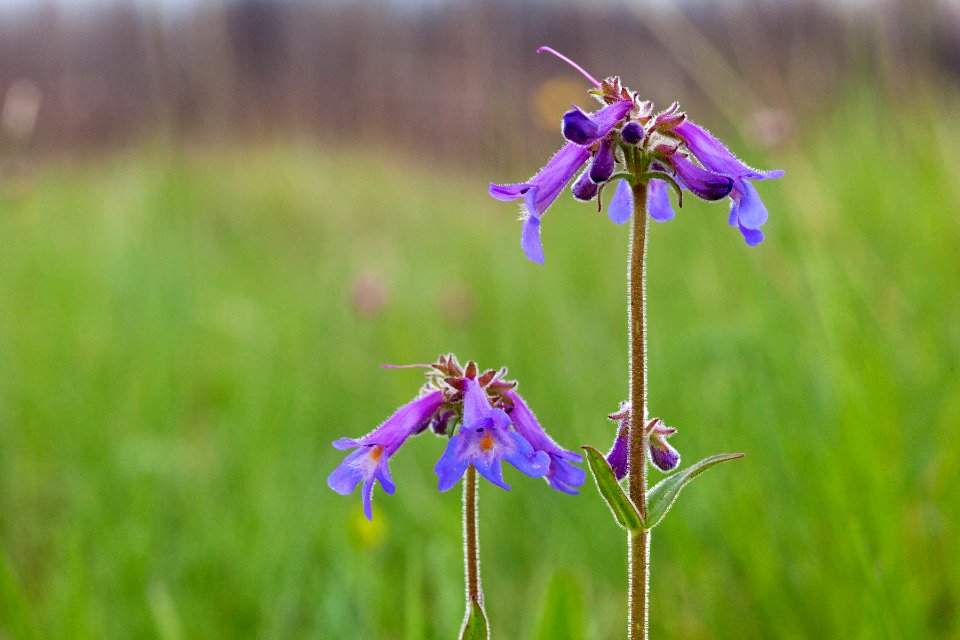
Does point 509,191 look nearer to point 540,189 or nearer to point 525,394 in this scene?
point 540,189

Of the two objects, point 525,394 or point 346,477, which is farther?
point 525,394

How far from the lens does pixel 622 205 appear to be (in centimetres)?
137

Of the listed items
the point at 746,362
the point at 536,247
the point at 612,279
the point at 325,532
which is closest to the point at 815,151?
the point at 612,279

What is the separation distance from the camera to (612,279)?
4527 mm

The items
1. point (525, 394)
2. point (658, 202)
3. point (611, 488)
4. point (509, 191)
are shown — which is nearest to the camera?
point (611, 488)

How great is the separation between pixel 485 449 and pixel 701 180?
409 millimetres

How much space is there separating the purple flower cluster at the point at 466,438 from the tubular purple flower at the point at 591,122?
0.30 meters

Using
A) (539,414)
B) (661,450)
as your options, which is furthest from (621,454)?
(539,414)

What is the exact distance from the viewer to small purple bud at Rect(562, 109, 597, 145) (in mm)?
1044

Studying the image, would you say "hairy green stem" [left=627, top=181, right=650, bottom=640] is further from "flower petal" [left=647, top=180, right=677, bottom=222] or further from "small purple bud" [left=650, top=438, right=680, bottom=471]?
"flower petal" [left=647, top=180, right=677, bottom=222]

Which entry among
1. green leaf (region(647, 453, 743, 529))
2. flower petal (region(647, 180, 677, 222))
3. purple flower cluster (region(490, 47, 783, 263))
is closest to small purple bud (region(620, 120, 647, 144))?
purple flower cluster (region(490, 47, 783, 263))

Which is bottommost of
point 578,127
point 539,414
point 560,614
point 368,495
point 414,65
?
point 560,614

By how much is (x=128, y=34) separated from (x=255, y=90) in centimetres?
229

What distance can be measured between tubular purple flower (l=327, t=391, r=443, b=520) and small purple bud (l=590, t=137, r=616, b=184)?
0.33m
